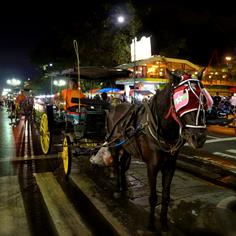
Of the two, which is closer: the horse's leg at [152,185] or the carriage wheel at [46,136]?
the horse's leg at [152,185]

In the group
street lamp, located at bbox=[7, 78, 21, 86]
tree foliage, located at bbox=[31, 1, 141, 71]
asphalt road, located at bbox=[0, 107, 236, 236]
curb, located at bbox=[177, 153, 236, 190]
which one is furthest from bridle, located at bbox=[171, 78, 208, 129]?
street lamp, located at bbox=[7, 78, 21, 86]

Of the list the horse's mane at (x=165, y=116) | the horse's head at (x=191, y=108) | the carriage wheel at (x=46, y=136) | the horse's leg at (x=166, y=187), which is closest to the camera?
the horse's head at (x=191, y=108)

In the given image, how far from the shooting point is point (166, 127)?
414 centimetres

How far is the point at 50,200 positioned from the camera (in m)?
5.77

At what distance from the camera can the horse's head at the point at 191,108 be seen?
3.50m

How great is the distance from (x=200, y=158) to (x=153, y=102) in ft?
17.4

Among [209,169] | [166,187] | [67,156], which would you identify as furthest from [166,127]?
[209,169]

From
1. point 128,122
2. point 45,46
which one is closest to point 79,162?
point 128,122

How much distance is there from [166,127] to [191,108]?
67 centimetres

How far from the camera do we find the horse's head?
3.50 meters

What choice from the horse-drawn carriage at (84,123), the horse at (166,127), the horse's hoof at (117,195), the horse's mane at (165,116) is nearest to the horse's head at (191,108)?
the horse at (166,127)

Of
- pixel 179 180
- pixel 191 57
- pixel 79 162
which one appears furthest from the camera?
pixel 191 57

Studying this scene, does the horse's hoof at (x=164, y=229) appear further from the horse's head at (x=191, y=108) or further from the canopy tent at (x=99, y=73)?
the canopy tent at (x=99, y=73)

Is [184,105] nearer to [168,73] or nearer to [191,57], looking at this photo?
[168,73]
